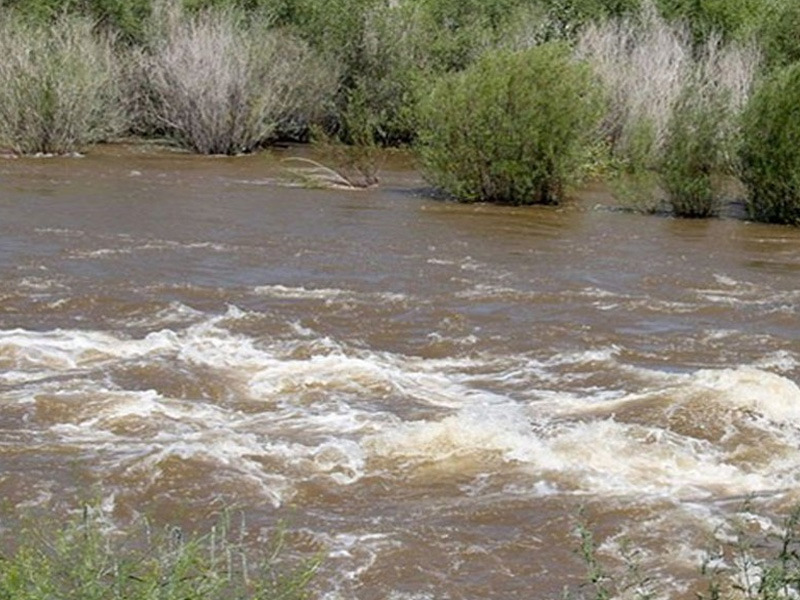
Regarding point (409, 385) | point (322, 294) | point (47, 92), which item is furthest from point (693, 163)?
point (47, 92)

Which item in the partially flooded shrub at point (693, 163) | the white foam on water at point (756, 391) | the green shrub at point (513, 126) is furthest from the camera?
the green shrub at point (513, 126)

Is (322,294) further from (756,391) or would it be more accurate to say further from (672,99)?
(672,99)

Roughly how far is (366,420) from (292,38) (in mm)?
25836

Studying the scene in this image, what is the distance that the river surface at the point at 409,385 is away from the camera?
28.5 feet

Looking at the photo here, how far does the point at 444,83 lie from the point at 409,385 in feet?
42.6

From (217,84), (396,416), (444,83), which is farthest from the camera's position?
(217,84)

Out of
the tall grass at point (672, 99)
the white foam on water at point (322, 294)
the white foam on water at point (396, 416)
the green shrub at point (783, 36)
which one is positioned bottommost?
the white foam on water at point (322, 294)

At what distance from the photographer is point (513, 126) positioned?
23.2m

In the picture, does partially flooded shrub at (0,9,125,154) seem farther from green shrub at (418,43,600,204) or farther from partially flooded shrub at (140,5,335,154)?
green shrub at (418,43,600,204)

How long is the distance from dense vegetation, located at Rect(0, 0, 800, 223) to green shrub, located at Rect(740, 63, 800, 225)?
0.04 m

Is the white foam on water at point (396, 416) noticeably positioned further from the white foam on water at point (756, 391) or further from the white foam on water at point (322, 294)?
the white foam on water at point (322, 294)

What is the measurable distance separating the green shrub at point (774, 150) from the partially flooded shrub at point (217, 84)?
40.6 feet

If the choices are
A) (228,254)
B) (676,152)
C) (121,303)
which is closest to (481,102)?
(676,152)

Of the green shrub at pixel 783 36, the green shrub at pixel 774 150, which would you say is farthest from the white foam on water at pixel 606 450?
the green shrub at pixel 783 36
